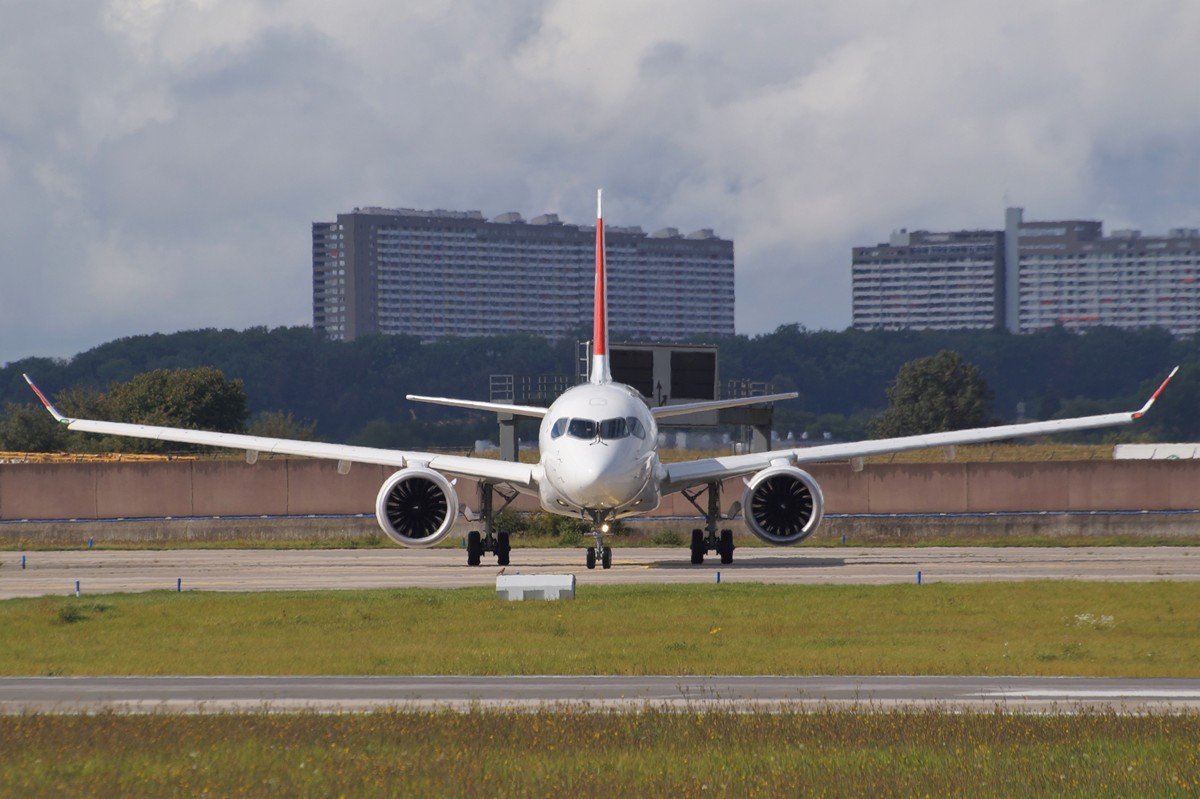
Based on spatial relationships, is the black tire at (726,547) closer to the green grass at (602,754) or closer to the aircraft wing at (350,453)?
the aircraft wing at (350,453)

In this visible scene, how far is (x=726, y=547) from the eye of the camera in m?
43.5

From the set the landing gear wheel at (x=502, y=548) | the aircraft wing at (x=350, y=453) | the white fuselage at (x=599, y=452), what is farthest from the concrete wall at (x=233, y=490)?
the white fuselage at (x=599, y=452)

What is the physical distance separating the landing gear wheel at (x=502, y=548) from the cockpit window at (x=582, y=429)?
197 inches

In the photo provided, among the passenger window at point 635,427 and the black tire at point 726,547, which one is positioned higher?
the passenger window at point 635,427

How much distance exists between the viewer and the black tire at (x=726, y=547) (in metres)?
43.4

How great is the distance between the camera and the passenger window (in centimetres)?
3903

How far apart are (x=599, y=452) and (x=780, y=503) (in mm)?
6183

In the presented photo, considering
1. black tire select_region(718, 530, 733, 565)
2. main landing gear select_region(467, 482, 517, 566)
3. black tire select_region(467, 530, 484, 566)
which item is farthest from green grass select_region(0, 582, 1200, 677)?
black tire select_region(467, 530, 484, 566)

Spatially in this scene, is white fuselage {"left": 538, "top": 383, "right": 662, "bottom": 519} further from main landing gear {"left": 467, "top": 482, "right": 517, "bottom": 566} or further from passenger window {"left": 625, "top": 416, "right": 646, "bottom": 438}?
main landing gear {"left": 467, "top": 482, "right": 517, "bottom": 566}

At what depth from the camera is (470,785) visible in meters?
15.0

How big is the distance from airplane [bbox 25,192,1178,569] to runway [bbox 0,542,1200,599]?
3.62 ft

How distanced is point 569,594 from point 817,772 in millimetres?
17317

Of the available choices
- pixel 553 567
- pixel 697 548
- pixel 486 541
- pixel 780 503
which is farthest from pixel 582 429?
pixel 486 541

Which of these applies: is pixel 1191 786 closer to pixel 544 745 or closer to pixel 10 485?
pixel 544 745
